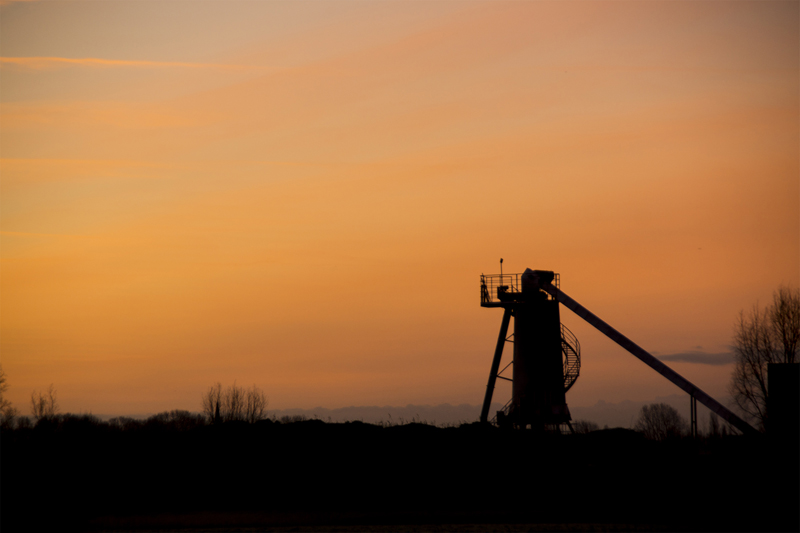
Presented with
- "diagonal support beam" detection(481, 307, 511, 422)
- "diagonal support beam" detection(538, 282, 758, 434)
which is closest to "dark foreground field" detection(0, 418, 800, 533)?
"diagonal support beam" detection(538, 282, 758, 434)

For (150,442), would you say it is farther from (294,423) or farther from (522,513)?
(522,513)

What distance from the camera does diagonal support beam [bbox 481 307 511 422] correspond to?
36.3 metres

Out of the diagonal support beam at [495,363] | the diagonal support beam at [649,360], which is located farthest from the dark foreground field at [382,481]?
the diagonal support beam at [495,363]

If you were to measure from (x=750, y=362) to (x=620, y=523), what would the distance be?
24435 mm

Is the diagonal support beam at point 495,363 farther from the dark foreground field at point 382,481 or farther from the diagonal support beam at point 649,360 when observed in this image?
the dark foreground field at point 382,481

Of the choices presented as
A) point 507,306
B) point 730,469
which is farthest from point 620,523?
point 507,306

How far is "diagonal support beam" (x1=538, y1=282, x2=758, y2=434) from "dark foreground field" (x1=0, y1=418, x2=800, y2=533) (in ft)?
4.44

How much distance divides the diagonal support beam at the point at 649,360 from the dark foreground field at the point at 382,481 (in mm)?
1353

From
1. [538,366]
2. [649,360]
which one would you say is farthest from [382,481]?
[649,360]

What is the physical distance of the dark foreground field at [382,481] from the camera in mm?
25438

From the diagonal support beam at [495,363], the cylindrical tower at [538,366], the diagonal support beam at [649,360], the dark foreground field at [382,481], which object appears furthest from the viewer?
the diagonal support beam at [495,363]

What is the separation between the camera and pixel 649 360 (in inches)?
1332

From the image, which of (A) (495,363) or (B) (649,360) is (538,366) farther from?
(B) (649,360)

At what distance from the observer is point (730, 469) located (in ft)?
91.8
